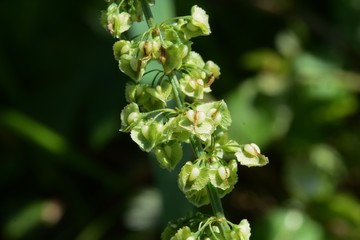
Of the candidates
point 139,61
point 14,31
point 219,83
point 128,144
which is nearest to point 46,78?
point 14,31

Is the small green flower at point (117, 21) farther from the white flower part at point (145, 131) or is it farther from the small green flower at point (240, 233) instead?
the small green flower at point (240, 233)

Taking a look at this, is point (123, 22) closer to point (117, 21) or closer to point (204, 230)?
point (117, 21)

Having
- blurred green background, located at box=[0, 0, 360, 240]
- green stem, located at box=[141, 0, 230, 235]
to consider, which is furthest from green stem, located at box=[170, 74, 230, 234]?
blurred green background, located at box=[0, 0, 360, 240]

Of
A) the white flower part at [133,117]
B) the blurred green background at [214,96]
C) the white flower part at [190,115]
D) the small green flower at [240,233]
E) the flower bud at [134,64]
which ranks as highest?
the flower bud at [134,64]

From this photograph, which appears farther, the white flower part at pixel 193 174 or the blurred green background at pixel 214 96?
the blurred green background at pixel 214 96

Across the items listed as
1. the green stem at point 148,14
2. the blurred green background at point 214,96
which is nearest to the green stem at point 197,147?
the green stem at point 148,14

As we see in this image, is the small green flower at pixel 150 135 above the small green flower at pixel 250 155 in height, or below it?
above

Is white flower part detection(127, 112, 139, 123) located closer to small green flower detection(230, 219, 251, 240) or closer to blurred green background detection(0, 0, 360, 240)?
small green flower detection(230, 219, 251, 240)
